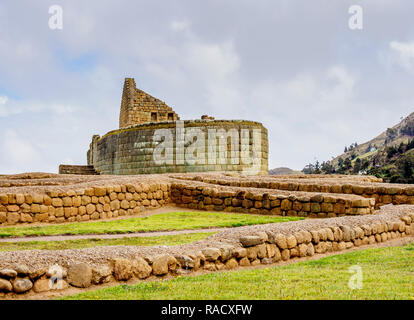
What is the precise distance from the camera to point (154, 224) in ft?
43.4

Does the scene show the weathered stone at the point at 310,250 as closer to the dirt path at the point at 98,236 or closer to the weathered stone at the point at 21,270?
the dirt path at the point at 98,236

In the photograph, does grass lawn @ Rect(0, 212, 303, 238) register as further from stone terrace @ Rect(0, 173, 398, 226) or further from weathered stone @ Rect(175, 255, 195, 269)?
weathered stone @ Rect(175, 255, 195, 269)

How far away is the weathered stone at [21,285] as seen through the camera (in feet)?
19.1

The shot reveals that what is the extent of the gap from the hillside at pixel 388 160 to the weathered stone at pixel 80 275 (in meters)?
42.8

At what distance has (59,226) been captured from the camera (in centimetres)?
1302

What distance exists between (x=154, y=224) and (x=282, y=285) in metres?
7.62

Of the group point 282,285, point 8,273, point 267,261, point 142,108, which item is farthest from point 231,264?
point 142,108

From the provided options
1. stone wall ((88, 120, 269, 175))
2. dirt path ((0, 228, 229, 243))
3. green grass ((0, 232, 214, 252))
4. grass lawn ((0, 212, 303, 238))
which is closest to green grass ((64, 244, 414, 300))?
green grass ((0, 232, 214, 252))

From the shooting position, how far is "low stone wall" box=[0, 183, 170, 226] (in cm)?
1366

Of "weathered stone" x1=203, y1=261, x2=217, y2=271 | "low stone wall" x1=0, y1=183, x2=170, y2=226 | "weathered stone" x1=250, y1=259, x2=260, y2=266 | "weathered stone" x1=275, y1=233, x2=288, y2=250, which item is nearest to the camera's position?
"weathered stone" x1=203, y1=261, x2=217, y2=271

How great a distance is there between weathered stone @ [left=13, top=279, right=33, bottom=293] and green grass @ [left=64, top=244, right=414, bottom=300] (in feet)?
1.95

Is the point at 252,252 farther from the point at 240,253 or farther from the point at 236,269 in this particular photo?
Result: the point at 236,269

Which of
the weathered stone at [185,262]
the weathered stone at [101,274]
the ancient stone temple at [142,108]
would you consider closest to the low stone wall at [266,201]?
the weathered stone at [185,262]
